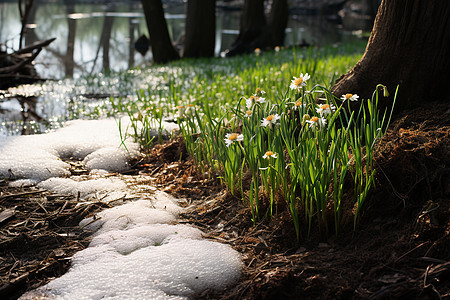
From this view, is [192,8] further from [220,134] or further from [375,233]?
[375,233]

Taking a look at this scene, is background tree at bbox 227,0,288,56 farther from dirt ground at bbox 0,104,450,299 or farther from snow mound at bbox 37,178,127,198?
dirt ground at bbox 0,104,450,299

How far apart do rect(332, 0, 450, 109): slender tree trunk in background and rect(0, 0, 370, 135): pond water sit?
3.59 metres

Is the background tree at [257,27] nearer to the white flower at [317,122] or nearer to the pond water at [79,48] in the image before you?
the pond water at [79,48]

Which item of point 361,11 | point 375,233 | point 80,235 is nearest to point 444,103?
point 375,233

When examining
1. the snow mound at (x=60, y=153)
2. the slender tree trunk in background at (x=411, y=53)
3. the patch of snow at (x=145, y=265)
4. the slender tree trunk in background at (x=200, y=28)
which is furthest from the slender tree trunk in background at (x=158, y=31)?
the patch of snow at (x=145, y=265)

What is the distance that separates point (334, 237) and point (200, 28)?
28.9 ft

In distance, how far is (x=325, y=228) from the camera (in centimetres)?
218

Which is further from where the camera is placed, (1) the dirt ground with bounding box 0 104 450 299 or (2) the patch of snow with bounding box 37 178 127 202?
(2) the patch of snow with bounding box 37 178 127 202

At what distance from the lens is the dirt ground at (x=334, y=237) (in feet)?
5.85

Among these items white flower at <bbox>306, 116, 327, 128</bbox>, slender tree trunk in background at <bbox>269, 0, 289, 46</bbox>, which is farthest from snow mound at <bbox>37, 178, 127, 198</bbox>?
slender tree trunk in background at <bbox>269, 0, 289, 46</bbox>

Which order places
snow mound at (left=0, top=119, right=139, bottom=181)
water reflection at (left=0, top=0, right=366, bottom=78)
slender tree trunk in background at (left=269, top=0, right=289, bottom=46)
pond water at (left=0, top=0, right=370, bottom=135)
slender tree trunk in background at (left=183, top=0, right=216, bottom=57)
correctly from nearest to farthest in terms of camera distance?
snow mound at (left=0, top=119, right=139, bottom=181)
pond water at (left=0, top=0, right=370, bottom=135)
slender tree trunk in background at (left=183, top=0, right=216, bottom=57)
slender tree trunk in background at (left=269, top=0, right=289, bottom=46)
water reflection at (left=0, top=0, right=366, bottom=78)

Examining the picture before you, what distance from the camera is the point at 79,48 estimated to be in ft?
58.6

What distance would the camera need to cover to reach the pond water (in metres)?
5.79

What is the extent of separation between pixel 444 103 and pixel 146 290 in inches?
84.9
